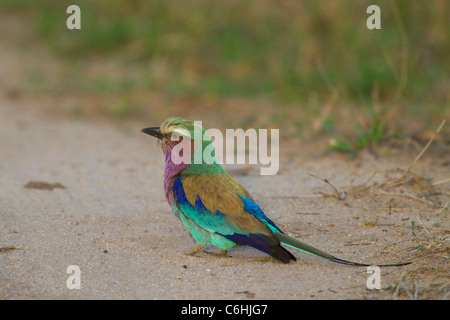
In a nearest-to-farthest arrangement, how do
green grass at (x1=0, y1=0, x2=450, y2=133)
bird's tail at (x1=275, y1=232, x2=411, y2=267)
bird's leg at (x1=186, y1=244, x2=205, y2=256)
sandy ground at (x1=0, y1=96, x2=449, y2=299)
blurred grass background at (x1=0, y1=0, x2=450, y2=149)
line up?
sandy ground at (x1=0, y1=96, x2=449, y2=299)
bird's tail at (x1=275, y1=232, x2=411, y2=267)
bird's leg at (x1=186, y1=244, x2=205, y2=256)
blurred grass background at (x1=0, y1=0, x2=450, y2=149)
green grass at (x1=0, y1=0, x2=450, y2=133)

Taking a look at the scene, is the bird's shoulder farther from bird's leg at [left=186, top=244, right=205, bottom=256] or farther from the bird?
bird's leg at [left=186, top=244, right=205, bottom=256]

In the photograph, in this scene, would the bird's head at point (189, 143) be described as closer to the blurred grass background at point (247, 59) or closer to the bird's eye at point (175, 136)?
the bird's eye at point (175, 136)

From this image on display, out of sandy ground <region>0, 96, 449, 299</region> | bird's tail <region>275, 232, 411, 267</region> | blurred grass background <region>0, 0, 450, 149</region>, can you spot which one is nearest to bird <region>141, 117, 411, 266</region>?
bird's tail <region>275, 232, 411, 267</region>

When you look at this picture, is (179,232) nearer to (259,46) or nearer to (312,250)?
(312,250)

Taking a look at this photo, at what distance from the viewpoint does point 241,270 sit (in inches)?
131

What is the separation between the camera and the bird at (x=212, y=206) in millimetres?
3316

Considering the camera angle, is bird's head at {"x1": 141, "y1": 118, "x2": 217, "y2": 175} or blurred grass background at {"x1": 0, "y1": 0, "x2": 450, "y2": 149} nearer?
bird's head at {"x1": 141, "y1": 118, "x2": 217, "y2": 175}

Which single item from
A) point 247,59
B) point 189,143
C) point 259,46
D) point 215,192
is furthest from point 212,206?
point 259,46

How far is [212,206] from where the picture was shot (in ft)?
11.3

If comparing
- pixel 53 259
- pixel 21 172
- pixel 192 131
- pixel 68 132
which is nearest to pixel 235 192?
pixel 192 131

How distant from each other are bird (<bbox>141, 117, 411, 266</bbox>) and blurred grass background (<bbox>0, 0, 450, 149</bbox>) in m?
2.68

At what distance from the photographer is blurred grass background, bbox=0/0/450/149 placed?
6.98 meters
